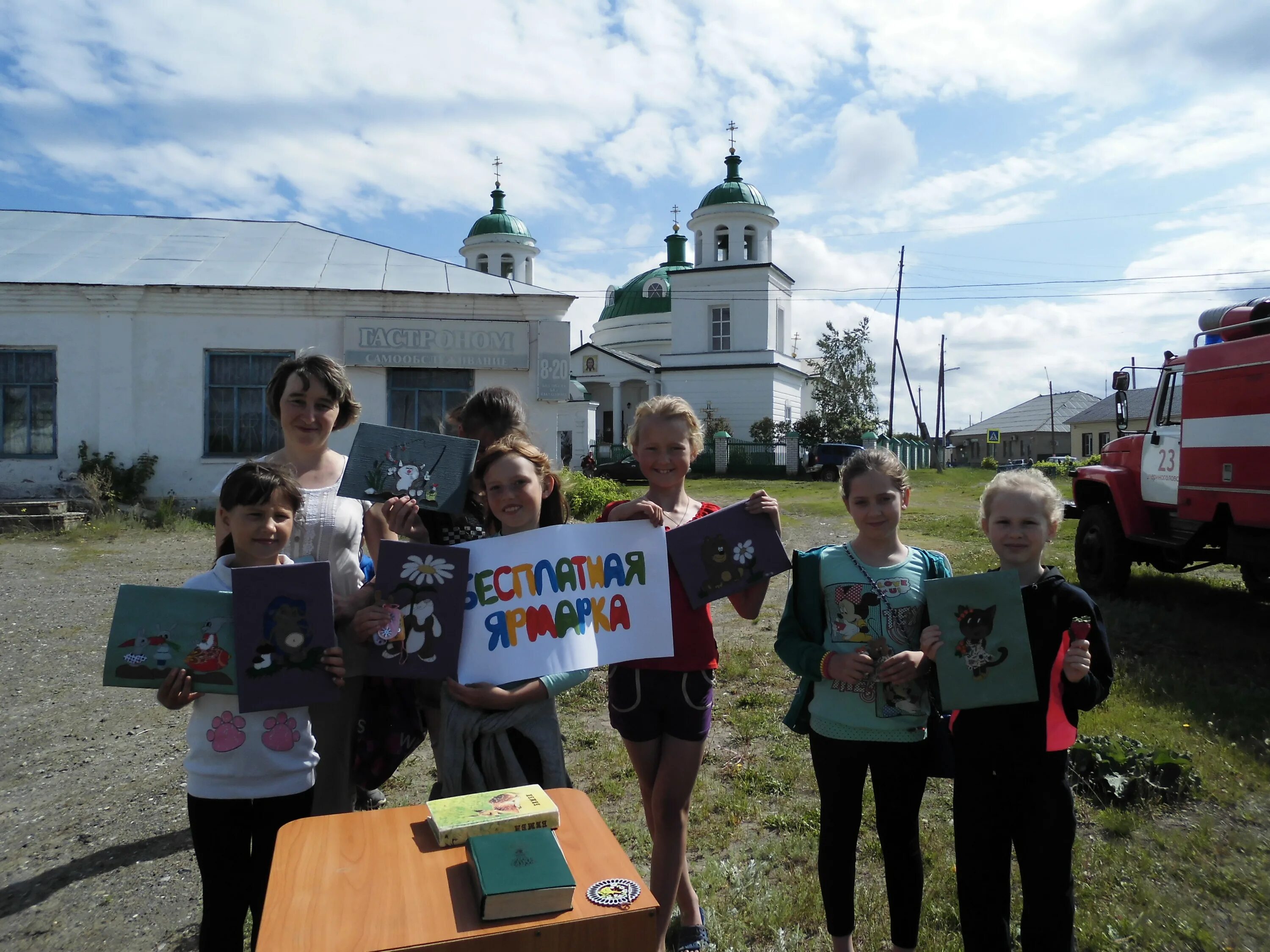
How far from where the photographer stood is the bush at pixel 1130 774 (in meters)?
4.09

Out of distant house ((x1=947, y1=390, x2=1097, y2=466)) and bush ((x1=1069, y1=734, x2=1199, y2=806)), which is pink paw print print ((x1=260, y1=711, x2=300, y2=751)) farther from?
Answer: distant house ((x1=947, y1=390, x2=1097, y2=466))

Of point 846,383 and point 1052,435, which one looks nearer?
point 846,383

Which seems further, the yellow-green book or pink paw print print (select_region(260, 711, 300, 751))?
pink paw print print (select_region(260, 711, 300, 751))

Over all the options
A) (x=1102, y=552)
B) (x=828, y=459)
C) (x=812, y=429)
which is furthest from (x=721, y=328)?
(x=1102, y=552)

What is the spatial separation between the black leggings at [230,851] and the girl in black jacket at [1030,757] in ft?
6.79

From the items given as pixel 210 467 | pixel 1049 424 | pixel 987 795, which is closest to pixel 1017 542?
pixel 987 795

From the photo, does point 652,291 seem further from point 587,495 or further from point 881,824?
point 881,824

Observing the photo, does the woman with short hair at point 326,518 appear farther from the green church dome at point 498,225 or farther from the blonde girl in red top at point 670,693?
the green church dome at point 498,225

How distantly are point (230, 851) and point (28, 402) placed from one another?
15795 millimetres

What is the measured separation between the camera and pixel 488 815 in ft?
6.40

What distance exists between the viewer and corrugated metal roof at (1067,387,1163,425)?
158ft

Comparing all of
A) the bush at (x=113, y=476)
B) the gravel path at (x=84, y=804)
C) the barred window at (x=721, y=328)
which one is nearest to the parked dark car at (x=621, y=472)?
the barred window at (x=721, y=328)

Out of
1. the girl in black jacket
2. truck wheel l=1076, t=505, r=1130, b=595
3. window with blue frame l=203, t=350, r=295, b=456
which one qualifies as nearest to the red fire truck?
truck wheel l=1076, t=505, r=1130, b=595

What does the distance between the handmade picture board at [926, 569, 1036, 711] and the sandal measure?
4.34 feet
